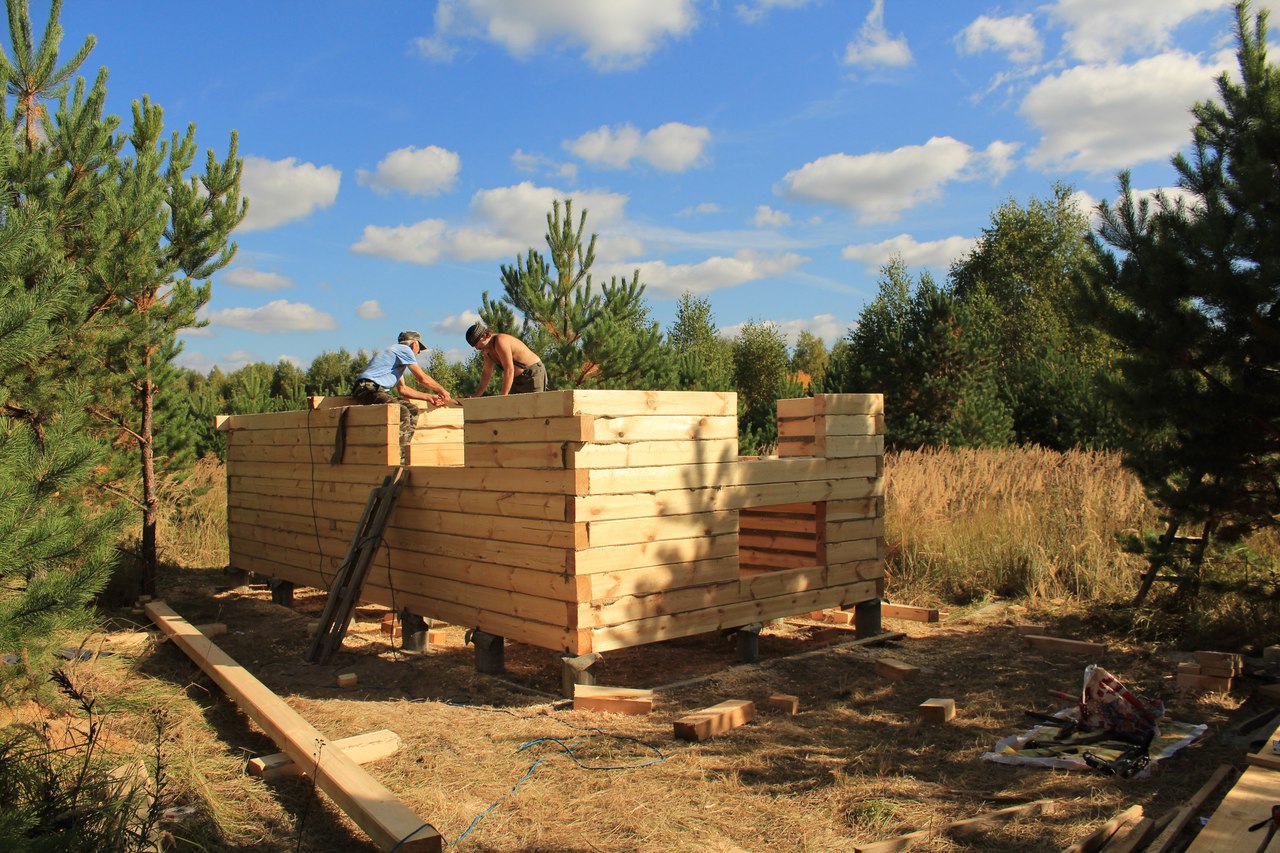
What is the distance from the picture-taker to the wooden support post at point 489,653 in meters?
6.71

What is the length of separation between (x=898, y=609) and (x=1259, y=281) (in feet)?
13.9

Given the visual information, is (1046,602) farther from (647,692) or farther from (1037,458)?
(647,692)

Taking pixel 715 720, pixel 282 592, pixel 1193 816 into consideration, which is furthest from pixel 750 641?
pixel 282 592

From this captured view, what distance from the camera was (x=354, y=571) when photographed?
7.52m

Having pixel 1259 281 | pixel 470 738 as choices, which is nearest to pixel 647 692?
pixel 470 738

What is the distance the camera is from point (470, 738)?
204 inches

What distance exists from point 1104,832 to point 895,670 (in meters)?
2.93

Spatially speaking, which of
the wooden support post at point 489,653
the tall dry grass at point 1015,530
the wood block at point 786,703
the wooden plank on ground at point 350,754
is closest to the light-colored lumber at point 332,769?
the wooden plank on ground at point 350,754

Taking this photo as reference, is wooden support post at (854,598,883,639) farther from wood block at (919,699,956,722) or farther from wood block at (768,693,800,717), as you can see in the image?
wood block at (919,699,956,722)

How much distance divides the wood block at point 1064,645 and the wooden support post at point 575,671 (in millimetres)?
3789

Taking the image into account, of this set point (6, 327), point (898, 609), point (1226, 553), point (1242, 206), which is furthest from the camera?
point (898, 609)

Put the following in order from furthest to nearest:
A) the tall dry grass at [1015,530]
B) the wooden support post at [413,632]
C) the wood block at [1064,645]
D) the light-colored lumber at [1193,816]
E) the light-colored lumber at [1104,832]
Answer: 1. the tall dry grass at [1015,530]
2. the wooden support post at [413,632]
3. the wood block at [1064,645]
4. the light-colored lumber at [1104,832]
5. the light-colored lumber at [1193,816]

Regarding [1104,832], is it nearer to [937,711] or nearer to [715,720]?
[937,711]

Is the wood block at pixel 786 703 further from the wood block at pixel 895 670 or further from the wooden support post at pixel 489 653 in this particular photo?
the wooden support post at pixel 489 653
